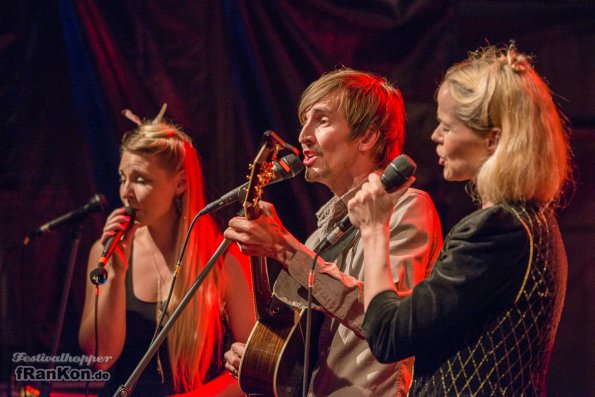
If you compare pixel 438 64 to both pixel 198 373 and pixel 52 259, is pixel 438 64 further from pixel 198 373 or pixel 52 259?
pixel 52 259

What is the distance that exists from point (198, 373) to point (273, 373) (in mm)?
781

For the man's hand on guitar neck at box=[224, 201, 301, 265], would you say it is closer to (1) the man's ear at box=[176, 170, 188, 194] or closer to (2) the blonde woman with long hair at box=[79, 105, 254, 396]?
(2) the blonde woman with long hair at box=[79, 105, 254, 396]

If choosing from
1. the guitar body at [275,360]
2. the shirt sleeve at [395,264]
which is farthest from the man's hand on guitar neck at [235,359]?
the shirt sleeve at [395,264]

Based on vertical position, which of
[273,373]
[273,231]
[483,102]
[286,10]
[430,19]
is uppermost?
[286,10]

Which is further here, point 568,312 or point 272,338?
point 568,312

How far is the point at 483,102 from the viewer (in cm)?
187

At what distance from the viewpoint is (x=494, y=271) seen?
1.71m

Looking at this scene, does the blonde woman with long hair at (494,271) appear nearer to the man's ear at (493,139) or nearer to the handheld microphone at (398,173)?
the man's ear at (493,139)

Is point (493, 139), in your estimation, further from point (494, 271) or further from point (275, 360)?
point (275, 360)

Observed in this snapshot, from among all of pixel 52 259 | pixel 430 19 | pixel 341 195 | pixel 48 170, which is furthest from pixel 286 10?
pixel 52 259

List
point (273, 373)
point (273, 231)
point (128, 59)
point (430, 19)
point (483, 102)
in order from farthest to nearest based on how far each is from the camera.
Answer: point (128, 59) < point (430, 19) < point (273, 373) < point (273, 231) < point (483, 102)

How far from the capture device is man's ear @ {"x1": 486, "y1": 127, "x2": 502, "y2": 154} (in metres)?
1.87

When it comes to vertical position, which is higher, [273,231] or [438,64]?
[438,64]

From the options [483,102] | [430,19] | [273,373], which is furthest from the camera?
[430,19]
